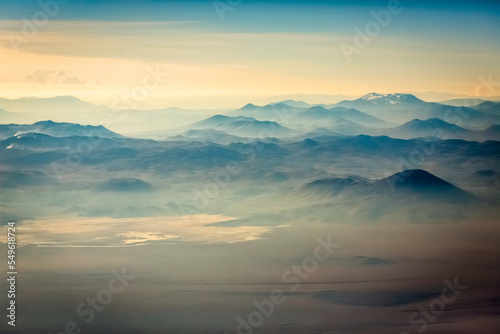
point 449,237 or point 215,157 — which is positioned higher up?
point 215,157

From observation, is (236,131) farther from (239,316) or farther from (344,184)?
(239,316)

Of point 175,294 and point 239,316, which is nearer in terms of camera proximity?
point 239,316

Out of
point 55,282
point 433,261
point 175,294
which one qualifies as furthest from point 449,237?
point 55,282

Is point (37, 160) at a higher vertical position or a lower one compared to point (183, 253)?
higher

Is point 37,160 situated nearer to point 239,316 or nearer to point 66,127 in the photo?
point 66,127

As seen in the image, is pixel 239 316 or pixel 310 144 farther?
pixel 310 144

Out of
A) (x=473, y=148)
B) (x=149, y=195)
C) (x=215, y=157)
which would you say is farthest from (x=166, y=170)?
(x=473, y=148)

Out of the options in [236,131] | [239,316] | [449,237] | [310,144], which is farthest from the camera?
[236,131]

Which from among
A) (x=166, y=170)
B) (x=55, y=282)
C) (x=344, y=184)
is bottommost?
(x=55, y=282)

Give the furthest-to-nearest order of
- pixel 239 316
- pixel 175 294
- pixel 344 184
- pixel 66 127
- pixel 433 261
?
pixel 66 127 < pixel 344 184 < pixel 433 261 < pixel 175 294 < pixel 239 316
